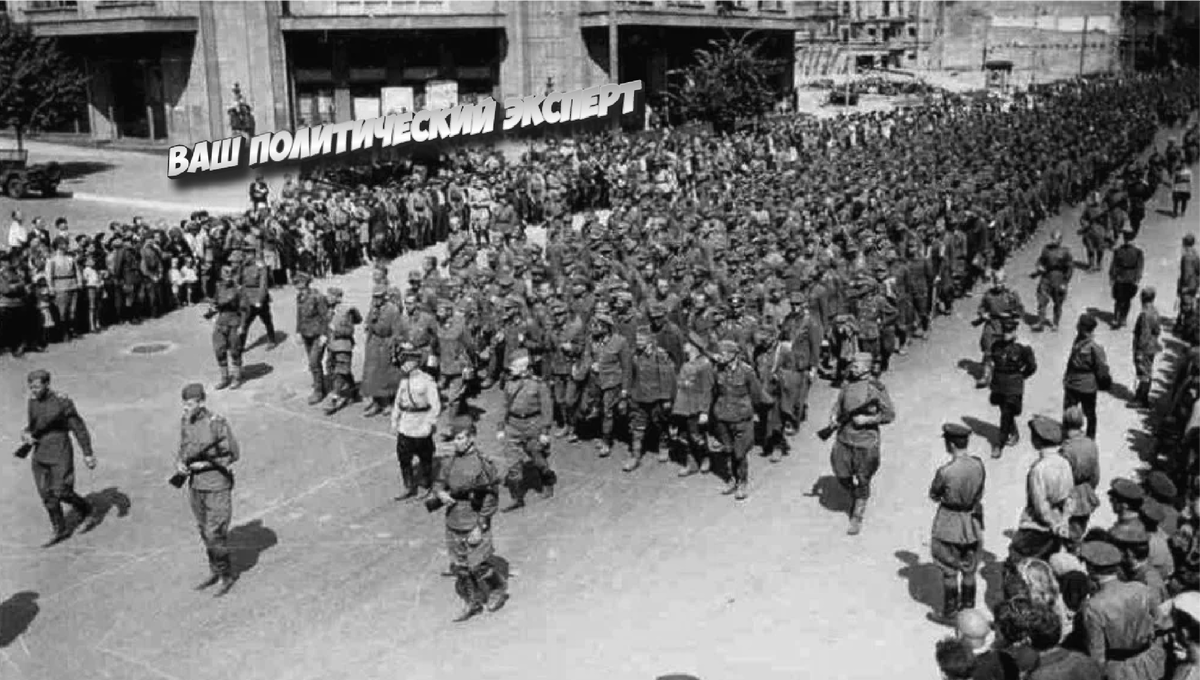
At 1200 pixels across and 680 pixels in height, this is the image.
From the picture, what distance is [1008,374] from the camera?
12969mm

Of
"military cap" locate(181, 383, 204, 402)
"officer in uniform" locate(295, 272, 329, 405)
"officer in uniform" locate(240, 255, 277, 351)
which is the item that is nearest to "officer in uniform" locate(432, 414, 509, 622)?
"military cap" locate(181, 383, 204, 402)

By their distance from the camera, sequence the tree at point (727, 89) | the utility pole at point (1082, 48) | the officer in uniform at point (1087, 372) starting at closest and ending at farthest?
the officer in uniform at point (1087, 372)
the tree at point (727, 89)
the utility pole at point (1082, 48)

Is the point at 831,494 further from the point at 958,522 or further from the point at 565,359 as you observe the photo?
the point at 565,359

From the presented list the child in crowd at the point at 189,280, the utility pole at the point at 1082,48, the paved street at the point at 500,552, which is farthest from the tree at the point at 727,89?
the utility pole at the point at 1082,48

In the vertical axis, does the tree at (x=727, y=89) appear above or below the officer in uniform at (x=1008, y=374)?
above

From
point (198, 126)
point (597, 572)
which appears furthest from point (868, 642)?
point (198, 126)

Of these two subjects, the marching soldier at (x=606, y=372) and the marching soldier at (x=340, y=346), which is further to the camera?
the marching soldier at (x=340, y=346)

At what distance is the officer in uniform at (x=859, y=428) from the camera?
1088 cm

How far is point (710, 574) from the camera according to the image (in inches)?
412

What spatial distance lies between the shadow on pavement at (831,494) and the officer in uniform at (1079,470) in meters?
2.62

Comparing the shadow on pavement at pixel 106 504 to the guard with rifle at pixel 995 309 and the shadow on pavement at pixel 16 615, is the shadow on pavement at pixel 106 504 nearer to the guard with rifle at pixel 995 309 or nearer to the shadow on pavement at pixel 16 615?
the shadow on pavement at pixel 16 615

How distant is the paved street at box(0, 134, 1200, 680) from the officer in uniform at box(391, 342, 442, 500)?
1.51ft

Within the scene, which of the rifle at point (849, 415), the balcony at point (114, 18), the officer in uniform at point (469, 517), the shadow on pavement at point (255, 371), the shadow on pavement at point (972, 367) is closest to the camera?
the officer in uniform at point (469, 517)

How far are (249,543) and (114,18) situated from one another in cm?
3134
